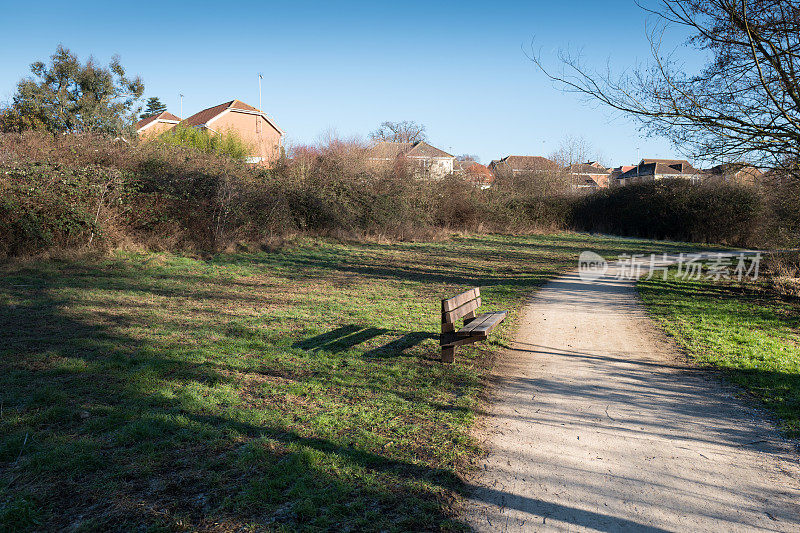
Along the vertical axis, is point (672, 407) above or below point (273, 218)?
below

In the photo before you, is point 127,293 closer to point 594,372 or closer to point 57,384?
point 57,384

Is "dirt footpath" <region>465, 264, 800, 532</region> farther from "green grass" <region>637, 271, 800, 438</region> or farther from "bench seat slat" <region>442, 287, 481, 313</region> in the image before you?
"bench seat slat" <region>442, 287, 481, 313</region>

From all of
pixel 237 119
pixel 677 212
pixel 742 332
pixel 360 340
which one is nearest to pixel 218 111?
pixel 237 119

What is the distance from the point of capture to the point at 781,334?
773cm

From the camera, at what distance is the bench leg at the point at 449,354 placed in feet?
19.8

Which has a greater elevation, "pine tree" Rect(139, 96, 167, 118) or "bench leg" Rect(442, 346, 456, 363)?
"pine tree" Rect(139, 96, 167, 118)

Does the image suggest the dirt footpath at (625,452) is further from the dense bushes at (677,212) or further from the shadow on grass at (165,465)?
the dense bushes at (677,212)

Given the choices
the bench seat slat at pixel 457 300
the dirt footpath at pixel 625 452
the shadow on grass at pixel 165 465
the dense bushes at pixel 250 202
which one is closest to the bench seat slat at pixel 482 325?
the bench seat slat at pixel 457 300

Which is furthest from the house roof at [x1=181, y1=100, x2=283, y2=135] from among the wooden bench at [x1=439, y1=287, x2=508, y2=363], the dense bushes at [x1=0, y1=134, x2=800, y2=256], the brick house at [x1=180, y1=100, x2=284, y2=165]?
the wooden bench at [x1=439, y1=287, x2=508, y2=363]

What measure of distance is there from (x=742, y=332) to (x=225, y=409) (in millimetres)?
7554

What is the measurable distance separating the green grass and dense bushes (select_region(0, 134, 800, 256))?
453 cm

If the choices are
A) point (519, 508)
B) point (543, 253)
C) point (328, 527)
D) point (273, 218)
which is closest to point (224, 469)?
point (328, 527)

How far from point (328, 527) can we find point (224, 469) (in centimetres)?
97

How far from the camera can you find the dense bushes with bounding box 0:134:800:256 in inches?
450
